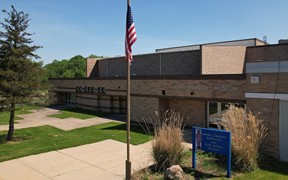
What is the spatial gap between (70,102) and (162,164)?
27.9m

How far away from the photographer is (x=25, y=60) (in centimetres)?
1475

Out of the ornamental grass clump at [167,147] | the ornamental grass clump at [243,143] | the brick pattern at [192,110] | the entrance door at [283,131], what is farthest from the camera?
the brick pattern at [192,110]

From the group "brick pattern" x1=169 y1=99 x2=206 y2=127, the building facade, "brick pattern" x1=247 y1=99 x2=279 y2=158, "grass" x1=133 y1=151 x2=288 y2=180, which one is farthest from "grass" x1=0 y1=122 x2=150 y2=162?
"brick pattern" x1=247 y1=99 x2=279 y2=158

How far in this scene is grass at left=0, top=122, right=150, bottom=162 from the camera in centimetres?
1291

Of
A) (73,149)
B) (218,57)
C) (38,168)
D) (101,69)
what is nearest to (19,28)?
(73,149)

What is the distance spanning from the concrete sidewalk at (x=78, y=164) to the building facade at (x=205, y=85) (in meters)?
4.99

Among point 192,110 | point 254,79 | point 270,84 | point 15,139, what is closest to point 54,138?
point 15,139

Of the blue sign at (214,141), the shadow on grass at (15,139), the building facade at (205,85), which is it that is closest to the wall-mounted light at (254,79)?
the building facade at (205,85)

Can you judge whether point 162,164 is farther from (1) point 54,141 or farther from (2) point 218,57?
(2) point 218,57

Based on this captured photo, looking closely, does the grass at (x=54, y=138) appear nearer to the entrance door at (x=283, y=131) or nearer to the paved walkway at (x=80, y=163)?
the paved walkway at (x=80, y=163)

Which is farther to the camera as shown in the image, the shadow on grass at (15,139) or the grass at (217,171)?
the shadow on grass at (15,139)

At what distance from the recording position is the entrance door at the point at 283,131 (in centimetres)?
971

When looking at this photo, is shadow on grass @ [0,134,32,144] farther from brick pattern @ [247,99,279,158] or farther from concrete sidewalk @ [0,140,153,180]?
brick pattern @ [247,99,279,158]

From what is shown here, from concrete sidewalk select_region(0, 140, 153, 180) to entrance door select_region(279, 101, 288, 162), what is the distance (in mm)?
4966
